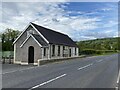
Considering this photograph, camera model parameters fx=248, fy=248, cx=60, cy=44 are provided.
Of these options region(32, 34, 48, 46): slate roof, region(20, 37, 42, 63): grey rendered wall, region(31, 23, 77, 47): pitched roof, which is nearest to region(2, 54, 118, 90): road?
region(20, 37, 42, 63): grey rendered wall

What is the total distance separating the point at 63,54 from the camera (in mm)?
49250

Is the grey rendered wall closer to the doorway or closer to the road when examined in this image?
the doorway

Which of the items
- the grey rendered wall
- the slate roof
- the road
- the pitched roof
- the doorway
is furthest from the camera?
the pitched roof

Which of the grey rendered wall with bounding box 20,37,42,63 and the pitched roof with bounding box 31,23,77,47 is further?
the pitched roof with bounding box 31,23,77,47

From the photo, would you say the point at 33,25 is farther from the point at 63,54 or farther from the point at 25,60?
the point at 63,54

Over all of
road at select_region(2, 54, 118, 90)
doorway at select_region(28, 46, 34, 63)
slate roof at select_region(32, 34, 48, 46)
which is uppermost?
slate roof at select_region(32, 34, 48, 46)

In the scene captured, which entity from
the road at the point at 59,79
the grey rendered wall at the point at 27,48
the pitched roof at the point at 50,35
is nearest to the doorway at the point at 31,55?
the grey rendered wall at the point at 27,48

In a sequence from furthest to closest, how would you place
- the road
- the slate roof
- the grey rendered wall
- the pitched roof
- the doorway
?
the pitched roof
the doorway
the slate roof
the grey rendered wall
the road

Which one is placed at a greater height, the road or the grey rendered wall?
the grey rendered wall

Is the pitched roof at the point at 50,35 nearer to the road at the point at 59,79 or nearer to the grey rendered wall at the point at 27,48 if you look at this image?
the grey rendered wall at the point at 27,48

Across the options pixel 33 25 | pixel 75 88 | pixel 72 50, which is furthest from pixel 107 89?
pixel 72 50

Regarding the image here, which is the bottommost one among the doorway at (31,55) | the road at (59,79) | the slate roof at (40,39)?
the road at (59,79)

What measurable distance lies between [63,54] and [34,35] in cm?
1255

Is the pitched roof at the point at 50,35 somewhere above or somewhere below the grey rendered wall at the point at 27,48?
above
